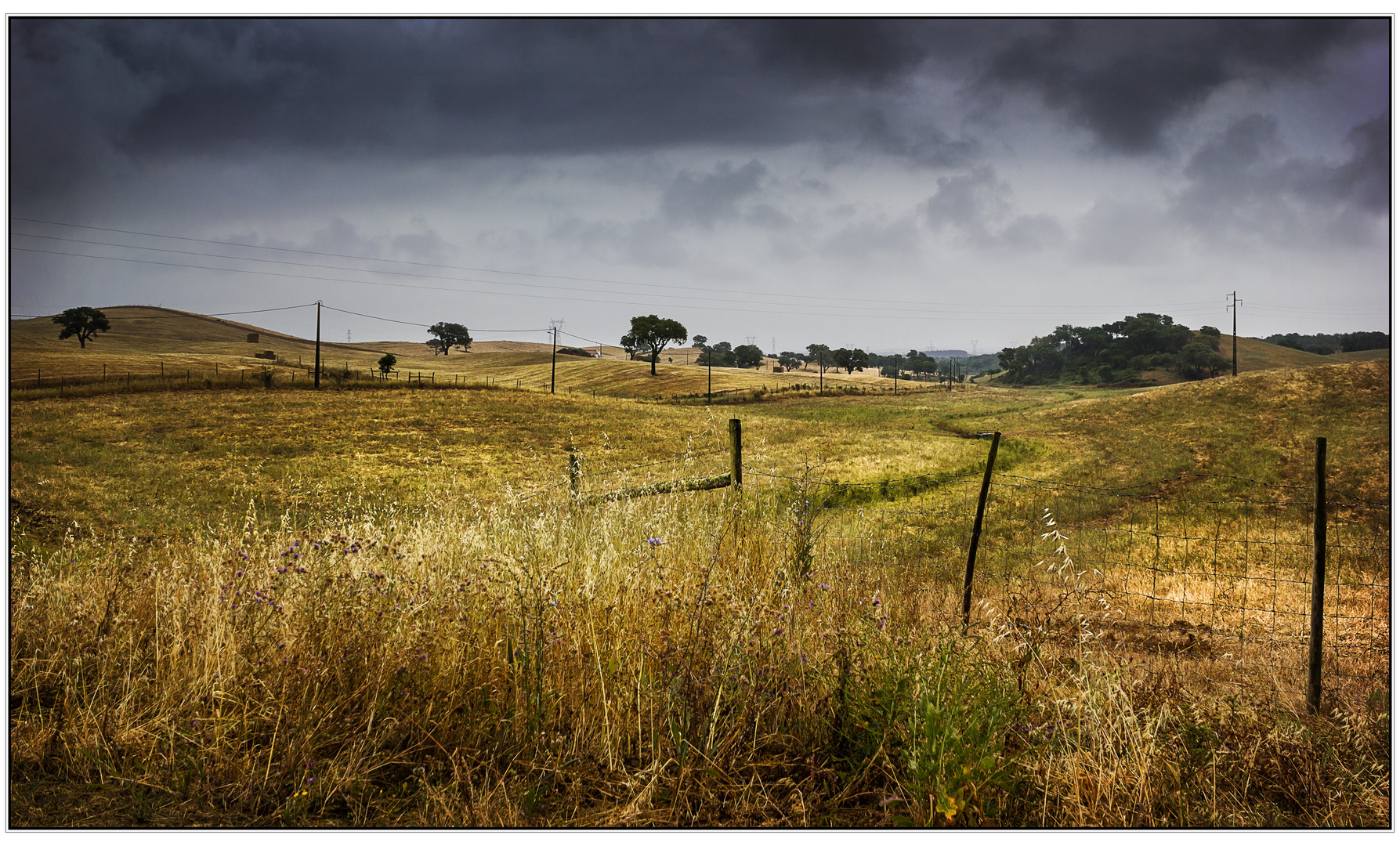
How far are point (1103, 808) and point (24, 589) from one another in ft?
23.4

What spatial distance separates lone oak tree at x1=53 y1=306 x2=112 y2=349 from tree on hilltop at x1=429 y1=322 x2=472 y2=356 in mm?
51722

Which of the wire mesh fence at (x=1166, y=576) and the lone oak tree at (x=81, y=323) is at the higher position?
the lone oak tree at (x=81, y=323)

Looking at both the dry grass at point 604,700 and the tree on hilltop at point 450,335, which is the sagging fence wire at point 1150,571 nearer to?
the dry grass at point 604,700

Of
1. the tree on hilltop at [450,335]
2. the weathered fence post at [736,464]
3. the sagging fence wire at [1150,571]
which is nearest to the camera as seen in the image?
the sagging fence wire at [1150,571]

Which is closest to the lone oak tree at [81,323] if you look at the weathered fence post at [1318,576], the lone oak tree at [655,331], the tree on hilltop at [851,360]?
the lone oak tree at [655,331]

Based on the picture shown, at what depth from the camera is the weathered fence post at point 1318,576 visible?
520cm

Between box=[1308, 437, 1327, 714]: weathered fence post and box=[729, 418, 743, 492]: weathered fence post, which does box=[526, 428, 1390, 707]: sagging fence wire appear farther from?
box=[729, 418, 743, 492]: weathered fence post

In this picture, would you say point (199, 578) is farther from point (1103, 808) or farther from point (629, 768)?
point (1103, 808)

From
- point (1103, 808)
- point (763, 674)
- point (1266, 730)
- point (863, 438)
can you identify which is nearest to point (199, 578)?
point (763, 674)

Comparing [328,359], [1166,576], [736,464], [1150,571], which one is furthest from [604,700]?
[328,359]

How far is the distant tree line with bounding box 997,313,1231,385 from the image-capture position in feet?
187

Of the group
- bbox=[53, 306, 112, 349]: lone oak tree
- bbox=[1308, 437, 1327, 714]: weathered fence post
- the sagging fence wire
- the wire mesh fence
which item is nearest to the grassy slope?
bbox=[53, 306, 112, 349]: lone oak tree

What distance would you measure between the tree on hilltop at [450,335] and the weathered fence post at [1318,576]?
135268 mm

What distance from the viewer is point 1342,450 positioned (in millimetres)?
26000
